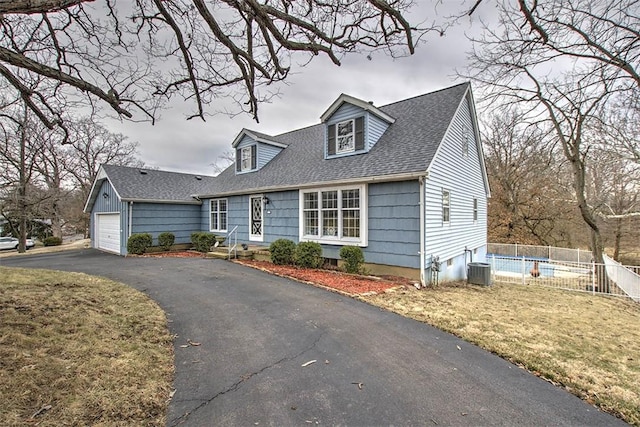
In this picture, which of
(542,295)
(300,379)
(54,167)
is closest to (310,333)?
(300,379)

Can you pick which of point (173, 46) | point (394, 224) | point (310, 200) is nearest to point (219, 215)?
point (310, 200)

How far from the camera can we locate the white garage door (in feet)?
50.3

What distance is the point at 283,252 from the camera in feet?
35.3

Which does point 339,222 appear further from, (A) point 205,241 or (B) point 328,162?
(A) point 205,241

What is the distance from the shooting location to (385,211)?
29.9 feet

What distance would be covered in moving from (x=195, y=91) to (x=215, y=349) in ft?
15.7

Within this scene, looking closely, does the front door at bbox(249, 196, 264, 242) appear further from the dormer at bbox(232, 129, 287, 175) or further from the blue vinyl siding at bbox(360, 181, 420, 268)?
the blue vinyl siding at bbox(360, 181, 420, 268)

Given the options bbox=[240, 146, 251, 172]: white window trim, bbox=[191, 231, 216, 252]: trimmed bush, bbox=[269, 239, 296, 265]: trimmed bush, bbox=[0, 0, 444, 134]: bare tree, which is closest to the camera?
bbox=[0, 0, 444, 134]: bare tree

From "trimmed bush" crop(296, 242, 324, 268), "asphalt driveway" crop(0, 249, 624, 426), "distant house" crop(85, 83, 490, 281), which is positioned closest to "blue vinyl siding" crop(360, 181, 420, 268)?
"distant house" crop(85, 83, 490, 281)

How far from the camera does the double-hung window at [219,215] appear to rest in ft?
51.3

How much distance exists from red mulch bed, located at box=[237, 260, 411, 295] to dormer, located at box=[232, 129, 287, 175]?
267 inches

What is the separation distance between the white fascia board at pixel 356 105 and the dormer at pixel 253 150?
4.78 meters

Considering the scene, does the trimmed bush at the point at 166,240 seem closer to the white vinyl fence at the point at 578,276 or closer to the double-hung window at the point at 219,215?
the double-hung window at the point at 219,215

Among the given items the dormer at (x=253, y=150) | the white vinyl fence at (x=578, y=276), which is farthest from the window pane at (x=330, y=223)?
the white vinyl fence at (x=578, y=276)
